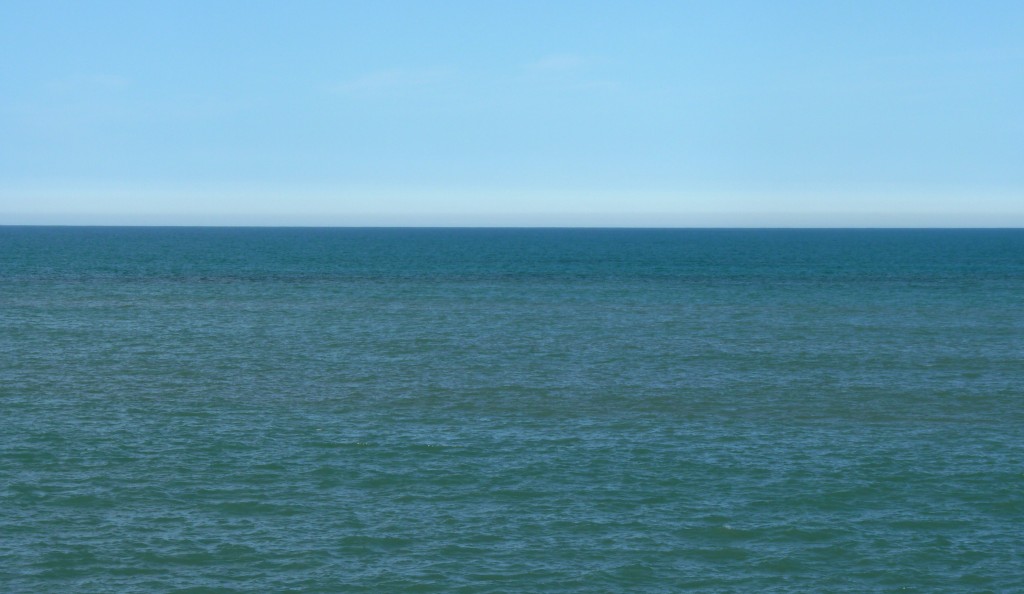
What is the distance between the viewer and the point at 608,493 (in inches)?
1081

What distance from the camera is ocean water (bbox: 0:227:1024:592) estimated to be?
74.0ft

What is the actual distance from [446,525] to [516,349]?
29.8 metres

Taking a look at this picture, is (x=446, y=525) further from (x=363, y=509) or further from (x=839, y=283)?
(x=839, y=283)

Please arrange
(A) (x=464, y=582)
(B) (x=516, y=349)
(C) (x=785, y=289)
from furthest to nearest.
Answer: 1. (C) (x=785, y=289)
2. (B) (x=516, y=349)
3. (A) (x=464, y=582)

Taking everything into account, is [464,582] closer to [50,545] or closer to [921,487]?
[50,545]

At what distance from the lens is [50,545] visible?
23359mm

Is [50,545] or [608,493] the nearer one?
[50,545]

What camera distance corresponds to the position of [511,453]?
103 ft

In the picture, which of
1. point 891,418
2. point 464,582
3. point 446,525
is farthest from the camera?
point 891,418

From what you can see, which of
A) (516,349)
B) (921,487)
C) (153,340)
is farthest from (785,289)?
(921,487)

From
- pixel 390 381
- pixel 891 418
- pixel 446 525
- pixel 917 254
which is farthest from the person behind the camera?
pixel 917 254

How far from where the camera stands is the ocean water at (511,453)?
22.5 m

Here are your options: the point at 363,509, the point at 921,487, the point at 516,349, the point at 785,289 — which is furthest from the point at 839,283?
the point at 363,509

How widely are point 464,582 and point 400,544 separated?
250cm
